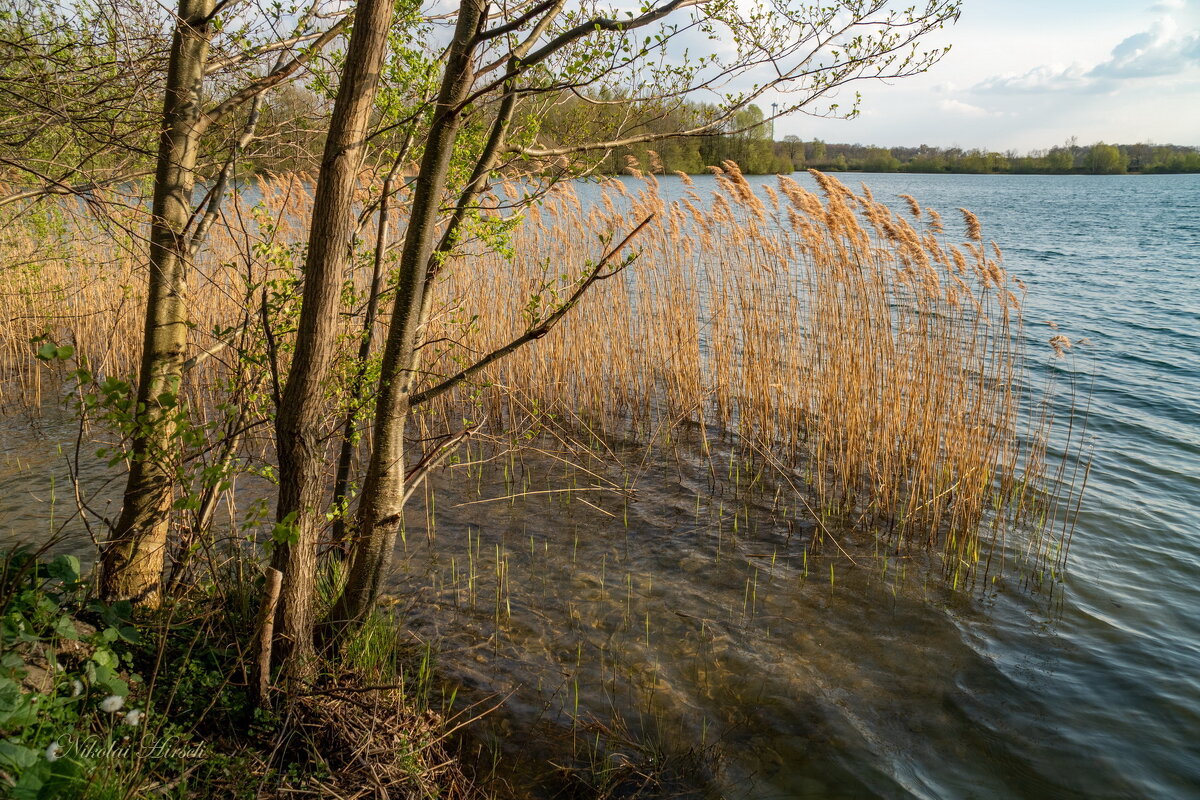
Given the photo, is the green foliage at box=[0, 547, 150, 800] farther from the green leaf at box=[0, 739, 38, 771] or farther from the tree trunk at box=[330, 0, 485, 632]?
the tree trunk at box=[330, 0, 485, 632]

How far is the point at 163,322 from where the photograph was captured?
9.96 ft

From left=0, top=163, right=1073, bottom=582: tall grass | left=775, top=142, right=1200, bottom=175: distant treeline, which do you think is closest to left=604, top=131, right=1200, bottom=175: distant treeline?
left=775, top=142, right=1200, bottom=175: distant treeline

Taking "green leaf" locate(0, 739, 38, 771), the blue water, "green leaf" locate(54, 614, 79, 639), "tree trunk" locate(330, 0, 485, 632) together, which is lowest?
the blue water

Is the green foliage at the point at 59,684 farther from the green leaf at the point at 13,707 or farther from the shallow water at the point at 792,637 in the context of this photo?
the shallow water at the point at 792,637

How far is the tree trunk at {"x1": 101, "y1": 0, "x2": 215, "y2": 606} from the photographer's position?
291cm

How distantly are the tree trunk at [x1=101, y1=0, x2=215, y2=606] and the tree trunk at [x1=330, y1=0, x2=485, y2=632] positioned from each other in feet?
2.69

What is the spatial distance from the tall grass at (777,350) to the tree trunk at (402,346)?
322mm

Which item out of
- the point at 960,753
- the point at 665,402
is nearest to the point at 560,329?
the point at 665,402

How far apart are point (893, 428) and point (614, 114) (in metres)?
3.09

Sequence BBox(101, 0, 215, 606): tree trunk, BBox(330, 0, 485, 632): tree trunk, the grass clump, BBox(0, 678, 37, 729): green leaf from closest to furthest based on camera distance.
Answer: BBox(0, 678, 37, 729): green leaf
the grass clump
BBox(330, 0, 485, 632): tree trunk
BBox(101, 0, 215, 606): tree trunk

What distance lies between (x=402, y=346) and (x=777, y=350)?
13.0 ft

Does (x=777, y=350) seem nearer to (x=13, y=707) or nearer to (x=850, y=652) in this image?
(x=850, y=652)

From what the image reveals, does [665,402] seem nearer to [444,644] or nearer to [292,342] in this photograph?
[444,644]

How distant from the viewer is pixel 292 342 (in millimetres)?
3141
